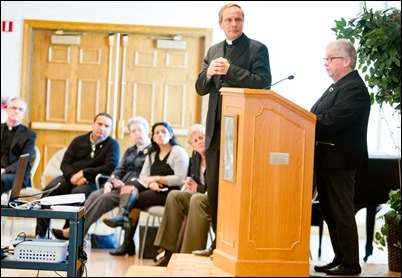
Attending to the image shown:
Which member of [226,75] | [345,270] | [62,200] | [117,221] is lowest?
[117,221]

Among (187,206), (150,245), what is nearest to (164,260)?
(187,206)

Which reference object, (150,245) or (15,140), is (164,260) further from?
(15,140)

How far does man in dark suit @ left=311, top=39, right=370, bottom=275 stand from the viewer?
5.11 metres

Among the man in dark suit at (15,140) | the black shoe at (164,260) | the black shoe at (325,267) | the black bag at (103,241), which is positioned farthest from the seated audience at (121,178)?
the black shoe at (325,267)

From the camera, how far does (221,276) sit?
4680mm

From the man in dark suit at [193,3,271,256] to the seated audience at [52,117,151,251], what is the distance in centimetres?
288

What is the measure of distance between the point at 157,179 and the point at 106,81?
106 inches

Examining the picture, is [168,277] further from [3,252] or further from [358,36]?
[358,36]

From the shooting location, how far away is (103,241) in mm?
8328

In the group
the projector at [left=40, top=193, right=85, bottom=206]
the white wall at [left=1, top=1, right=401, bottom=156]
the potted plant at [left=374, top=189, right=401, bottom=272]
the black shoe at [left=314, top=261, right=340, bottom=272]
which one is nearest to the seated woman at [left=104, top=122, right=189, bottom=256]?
the white wall at [left=1, top=1, right=401, bottom=156]

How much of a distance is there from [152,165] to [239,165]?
3450 mm

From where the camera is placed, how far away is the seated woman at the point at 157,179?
7895 mm

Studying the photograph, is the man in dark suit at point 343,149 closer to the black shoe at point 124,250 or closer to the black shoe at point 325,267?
the black shoe at point 325,267

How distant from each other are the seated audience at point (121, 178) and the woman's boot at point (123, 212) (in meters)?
0.21
